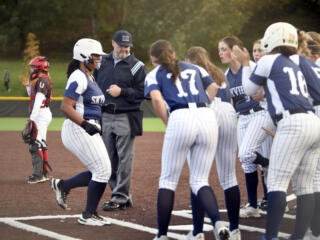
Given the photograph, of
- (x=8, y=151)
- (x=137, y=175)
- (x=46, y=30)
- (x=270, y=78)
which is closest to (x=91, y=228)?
(x=270, y=78)

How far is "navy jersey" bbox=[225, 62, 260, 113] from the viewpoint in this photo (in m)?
7.64

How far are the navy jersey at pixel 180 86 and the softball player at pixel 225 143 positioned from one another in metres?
0.39

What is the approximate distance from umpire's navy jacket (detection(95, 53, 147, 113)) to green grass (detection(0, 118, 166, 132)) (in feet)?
36.6

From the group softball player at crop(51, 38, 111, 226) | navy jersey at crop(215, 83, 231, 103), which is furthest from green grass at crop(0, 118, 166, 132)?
navy jersey at crop(215, 83, 231, 103)

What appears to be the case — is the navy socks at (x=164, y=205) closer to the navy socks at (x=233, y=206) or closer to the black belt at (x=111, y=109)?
the navy socks at (x=233, y=206)

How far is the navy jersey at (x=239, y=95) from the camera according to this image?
7.64 metres

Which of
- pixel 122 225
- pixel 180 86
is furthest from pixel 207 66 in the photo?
pixel 122 225

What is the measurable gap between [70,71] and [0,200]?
2524mm

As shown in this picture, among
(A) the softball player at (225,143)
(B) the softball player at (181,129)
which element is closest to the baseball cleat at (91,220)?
(B) the softball player at (181,129)

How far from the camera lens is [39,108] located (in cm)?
1028

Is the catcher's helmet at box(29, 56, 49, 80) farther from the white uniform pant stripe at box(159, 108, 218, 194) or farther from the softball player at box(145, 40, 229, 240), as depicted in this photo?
the white uniform pant stripe at box(159, 108, 218, 194)

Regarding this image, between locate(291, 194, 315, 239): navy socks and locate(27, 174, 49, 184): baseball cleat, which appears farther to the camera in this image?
locate(27, 174, 49, 184): baseball cleat

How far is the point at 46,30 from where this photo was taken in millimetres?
54125

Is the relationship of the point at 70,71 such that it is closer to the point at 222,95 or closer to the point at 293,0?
the point at 222,95
